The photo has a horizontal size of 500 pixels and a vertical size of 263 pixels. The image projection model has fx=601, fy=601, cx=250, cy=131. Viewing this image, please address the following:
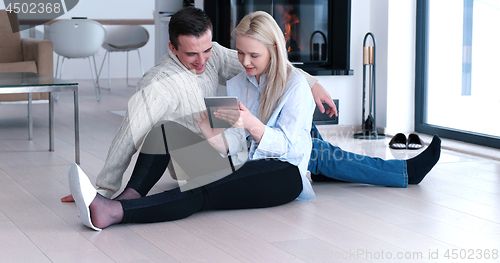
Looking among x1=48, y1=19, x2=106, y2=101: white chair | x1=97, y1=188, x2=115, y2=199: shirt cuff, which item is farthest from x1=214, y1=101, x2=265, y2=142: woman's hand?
x1=48, y1=19, x2=106, y2=101: white chair

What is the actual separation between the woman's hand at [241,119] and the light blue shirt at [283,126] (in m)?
0.04

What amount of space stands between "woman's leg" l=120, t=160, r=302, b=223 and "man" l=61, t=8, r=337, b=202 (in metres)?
0.20

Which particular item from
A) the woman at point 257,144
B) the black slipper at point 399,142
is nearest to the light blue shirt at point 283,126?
the woman at point 257,144

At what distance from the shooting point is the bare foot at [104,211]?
1.87 meters

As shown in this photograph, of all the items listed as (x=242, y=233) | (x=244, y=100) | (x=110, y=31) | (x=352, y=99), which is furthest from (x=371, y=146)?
(x=110, y=31)

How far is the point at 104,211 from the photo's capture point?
1877mm

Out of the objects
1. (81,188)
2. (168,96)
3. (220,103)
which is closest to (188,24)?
(168,96)

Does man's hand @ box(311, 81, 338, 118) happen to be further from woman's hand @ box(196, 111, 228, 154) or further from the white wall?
the white wall

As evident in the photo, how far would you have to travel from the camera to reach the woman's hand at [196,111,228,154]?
2037 millimetres

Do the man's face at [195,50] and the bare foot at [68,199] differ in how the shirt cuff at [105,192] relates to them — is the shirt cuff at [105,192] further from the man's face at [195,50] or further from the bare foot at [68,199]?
the man's face at [195,50]

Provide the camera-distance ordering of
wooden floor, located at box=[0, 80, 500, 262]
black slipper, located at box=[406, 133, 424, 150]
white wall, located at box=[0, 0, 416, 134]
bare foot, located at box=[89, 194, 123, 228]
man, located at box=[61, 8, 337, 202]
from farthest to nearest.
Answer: white wall, located at box=[0, 0, 416, 134] < black slipper, located at box=[406, 133, 424, 150] < man, located at box=[61, 8, 337, 202] < bare foot, located at box=[89, 194, 123, 228] < wooden floor, located at box=[0, 80, 500, 262]

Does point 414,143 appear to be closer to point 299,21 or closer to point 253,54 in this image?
point 299,21

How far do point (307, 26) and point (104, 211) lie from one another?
8.71ft

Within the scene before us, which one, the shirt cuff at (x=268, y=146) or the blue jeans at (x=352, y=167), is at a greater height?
the shirt cuff at (x=268, y=146)
